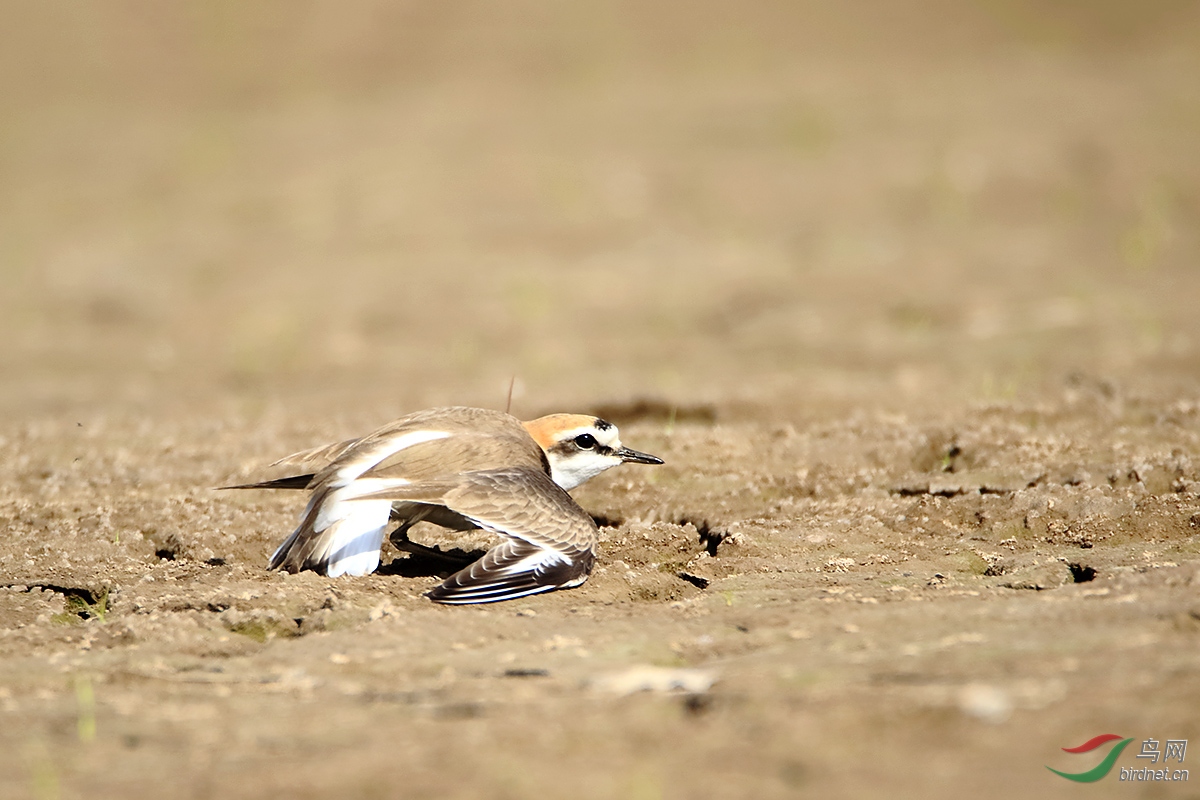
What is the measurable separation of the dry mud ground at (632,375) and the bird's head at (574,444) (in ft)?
0.80

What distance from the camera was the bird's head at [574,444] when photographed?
5.03 m

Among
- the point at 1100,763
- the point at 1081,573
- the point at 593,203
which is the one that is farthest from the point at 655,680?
the point at 593,203

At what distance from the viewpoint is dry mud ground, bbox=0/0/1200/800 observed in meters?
2.63

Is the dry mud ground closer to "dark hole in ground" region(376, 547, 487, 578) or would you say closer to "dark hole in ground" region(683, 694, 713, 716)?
"dark hole in ground" region(683, 694, 713, 716)

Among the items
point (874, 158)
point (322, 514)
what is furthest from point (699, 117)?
point (322, 514)

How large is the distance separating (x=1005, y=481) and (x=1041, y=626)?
192 cm

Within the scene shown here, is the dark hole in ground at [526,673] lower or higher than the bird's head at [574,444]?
lower

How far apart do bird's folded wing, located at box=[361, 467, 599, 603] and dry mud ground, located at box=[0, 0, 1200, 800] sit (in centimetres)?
10

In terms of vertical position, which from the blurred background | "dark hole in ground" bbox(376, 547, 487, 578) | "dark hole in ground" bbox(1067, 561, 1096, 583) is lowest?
"dark hole in ground" bbox(376, 547, 487, 578)

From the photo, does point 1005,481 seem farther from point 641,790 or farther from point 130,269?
point 130,269

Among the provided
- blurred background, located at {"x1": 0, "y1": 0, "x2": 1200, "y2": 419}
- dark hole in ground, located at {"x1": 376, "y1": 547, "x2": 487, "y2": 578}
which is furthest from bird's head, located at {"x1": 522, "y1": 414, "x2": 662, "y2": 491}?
blurred background, located at {"x1": 0, "y1": 0, "x2": 1200, "y2": 419}

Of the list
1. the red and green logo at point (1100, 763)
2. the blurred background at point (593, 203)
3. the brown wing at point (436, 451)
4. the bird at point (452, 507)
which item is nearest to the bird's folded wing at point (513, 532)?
the bird at point (452, 507)

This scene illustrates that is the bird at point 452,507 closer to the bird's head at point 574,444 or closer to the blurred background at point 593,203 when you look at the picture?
the bird's head at point 574,444

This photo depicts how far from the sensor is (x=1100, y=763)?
7.66 ft
